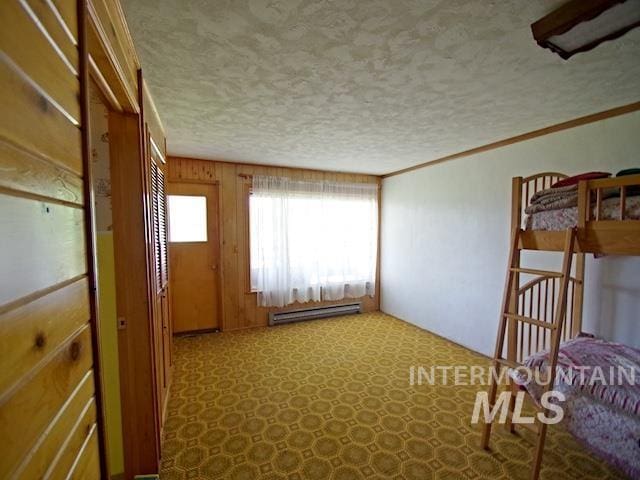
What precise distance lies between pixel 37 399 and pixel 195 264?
3533 mm

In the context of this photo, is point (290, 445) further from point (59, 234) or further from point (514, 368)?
point (59, 234)

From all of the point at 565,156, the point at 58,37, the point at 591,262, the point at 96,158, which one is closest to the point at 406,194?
the point at 565,156

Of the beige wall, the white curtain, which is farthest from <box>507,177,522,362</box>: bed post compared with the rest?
the white curtain

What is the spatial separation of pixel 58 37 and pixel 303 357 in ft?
10.2

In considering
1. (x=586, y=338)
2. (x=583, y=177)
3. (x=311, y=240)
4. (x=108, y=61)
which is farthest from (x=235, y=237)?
(x=586, y=338)

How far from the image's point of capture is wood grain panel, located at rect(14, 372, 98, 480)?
0.53 meters

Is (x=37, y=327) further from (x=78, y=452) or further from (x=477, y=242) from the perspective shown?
(x=477, y=242)

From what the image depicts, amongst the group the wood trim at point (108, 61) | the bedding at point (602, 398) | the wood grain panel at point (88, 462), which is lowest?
the bedding at point (602, 398)

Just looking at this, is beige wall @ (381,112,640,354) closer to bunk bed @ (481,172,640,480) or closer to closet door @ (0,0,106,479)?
bunk bed @ (481,172,640,480)

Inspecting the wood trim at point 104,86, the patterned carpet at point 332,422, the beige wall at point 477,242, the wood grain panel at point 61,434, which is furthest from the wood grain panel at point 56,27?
the beige wall at point 477,242

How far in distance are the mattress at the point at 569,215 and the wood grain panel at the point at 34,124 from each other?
7.79 ft

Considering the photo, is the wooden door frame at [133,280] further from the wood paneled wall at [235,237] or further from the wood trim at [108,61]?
the wood paneled wall at [235,237]

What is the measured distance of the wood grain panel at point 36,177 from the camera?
1.59 feet

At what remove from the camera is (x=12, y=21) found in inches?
19.6
